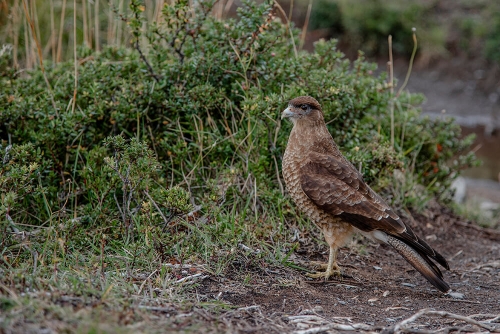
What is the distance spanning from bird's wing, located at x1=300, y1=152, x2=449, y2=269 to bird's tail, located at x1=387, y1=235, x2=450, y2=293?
0.04 m

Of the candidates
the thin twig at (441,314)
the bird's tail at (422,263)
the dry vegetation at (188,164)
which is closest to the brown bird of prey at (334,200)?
the bird's tail at (422,263)

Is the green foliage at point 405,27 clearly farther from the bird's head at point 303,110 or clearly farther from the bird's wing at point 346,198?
the bird's wing at point 346,198

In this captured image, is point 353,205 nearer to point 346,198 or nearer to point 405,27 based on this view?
point 346,198

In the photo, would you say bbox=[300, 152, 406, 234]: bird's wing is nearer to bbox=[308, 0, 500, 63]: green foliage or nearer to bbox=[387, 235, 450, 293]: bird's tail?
bbox=[387, 235, 450, 293]: bird's tail

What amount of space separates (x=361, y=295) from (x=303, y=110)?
1479mm

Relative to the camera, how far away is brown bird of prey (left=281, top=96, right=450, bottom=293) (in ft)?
15.2

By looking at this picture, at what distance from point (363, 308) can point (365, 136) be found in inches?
83.9

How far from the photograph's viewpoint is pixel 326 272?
185 inches

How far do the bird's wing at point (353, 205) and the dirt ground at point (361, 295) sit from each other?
378 mm

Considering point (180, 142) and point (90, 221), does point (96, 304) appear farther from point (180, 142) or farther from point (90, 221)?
point (180, 142)

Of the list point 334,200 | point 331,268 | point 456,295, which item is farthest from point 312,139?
point 456,295

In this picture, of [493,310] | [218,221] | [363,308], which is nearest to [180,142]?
[218,221]

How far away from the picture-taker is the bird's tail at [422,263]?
4.54m

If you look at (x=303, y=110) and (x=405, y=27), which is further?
(x=405, y=27)
